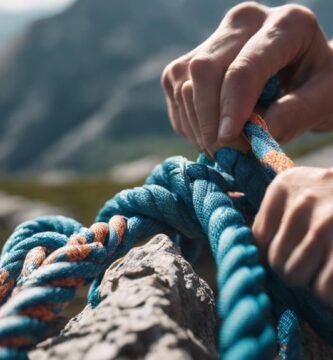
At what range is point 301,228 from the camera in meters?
1.23

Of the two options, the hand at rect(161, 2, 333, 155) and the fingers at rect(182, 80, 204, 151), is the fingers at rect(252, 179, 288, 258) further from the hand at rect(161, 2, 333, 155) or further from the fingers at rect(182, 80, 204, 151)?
the fingers at rect(182, 80, 204, 151)

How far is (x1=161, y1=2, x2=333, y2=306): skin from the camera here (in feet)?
4.00

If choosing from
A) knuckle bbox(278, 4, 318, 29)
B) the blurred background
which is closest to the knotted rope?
knuckle bbox(278, 4, 318, 29)

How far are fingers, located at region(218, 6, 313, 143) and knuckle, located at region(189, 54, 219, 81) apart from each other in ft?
0.18

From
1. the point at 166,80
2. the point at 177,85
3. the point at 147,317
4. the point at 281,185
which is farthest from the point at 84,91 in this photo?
the point at 147,317

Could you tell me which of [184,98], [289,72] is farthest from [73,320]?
[289,72]

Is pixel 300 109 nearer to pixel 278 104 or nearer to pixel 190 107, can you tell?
pixel 278 104

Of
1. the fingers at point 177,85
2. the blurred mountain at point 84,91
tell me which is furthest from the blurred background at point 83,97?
the fingers at point 177,85

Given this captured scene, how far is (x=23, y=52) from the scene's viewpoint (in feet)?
231

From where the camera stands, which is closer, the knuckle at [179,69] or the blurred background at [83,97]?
the knuckle at [179,69]

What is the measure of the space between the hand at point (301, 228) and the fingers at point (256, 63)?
1.50 ft

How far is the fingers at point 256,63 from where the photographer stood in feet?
5.83

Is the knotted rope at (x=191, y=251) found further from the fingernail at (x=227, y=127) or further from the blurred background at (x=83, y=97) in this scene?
the blurred background at (x=83, y=97)

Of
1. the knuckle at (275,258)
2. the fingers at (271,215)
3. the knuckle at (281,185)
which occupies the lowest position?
the knuckle at (275,258)
